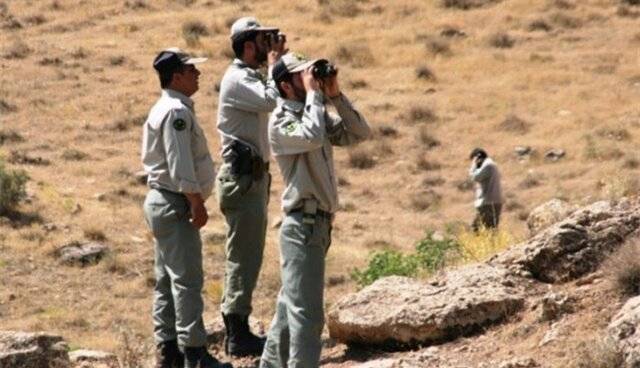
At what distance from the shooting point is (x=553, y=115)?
29.6m

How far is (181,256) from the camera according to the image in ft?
23.9

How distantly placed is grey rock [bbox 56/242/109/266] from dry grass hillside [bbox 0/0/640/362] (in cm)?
19

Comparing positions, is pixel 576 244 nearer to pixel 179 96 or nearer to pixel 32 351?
pixel 179 96

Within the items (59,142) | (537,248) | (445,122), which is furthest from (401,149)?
(537,248)

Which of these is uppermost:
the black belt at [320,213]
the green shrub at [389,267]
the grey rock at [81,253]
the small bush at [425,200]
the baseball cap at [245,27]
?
the baseball cap at [245,27]

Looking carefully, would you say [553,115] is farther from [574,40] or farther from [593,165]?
[574,40]

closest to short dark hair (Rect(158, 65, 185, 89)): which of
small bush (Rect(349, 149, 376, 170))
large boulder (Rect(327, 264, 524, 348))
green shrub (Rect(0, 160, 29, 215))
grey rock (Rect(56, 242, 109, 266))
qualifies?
A: large boulder (Rect(327, 264, 524, 348))

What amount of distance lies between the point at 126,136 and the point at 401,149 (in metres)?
5.62

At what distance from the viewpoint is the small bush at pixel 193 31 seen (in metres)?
36.6

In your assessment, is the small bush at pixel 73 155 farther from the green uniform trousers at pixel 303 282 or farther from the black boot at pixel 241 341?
the green uniform trousers at pixel 303 282

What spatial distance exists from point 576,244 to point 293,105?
217 cm

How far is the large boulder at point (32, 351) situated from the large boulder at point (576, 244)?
2498 mm

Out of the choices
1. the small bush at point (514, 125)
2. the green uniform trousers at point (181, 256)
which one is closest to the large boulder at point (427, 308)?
the green uniform trousers at point (181, 256)

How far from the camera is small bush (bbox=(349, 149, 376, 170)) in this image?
2781 centimetres
